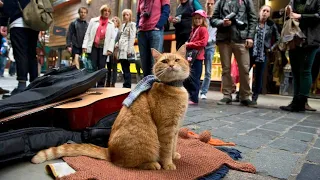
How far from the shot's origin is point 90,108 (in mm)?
1903

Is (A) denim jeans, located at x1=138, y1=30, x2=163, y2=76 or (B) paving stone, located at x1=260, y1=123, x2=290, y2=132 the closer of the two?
(B) paving stone, located at x1=260, y1=123, x2=290, y2=132

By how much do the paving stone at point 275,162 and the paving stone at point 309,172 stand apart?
7 cm

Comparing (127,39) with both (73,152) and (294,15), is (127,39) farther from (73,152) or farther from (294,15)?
(73,152)

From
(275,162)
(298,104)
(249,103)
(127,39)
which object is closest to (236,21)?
(249,103)

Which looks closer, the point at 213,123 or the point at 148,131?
the point at 148,131

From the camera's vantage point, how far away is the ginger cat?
58.2 inches

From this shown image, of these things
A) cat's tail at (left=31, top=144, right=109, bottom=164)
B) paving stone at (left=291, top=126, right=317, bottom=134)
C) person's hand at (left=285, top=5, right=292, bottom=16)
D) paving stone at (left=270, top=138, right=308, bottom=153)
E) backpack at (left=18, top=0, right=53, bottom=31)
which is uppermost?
person's hand at (left=285, top=5, right=292, bottom=16)

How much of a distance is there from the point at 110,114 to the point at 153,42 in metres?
2.17

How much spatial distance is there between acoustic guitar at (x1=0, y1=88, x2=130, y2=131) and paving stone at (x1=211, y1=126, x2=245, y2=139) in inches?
43.5

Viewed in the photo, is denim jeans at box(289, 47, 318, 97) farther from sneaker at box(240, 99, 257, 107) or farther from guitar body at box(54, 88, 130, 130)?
guitar body at box(54, 88, 130, 130)

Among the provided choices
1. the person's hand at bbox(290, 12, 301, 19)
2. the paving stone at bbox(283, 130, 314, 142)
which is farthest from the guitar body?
the person's hand at bbox(290, 12, 301, 19)

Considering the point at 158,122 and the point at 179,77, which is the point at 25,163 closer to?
the point at 158,122

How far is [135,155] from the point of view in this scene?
1.48 meters

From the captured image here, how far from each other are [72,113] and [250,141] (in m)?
1.61
